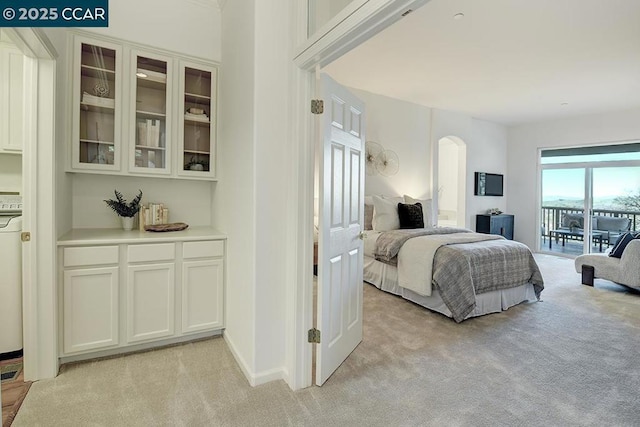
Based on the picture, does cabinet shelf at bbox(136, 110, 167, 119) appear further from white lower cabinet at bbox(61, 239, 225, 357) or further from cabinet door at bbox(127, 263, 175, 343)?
cabinet door at bbox(127, 263, 175, 343)

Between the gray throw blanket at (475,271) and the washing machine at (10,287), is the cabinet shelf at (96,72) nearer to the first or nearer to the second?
the washing machine at (10,287)

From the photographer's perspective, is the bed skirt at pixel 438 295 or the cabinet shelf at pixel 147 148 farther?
the bed skirt at pixel 438 295

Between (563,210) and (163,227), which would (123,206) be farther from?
(563,210)

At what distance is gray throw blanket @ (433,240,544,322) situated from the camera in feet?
9.86

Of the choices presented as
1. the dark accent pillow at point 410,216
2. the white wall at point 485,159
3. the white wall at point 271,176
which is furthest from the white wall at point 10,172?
the white wall at point 485,159

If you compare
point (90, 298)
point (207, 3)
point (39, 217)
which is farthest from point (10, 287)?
point (207, 3)

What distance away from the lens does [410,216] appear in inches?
177

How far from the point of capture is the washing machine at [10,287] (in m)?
2.17

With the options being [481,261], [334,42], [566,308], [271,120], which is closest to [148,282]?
[271,120]

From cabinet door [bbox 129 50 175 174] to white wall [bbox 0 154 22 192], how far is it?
91 centimetres

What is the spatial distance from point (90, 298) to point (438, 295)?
2926 mm

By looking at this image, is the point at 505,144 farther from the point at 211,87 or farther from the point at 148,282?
the point at 148,282

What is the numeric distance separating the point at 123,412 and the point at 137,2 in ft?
9.37

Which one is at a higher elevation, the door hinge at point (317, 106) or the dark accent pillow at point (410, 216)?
the door hinge at point (317, 106)
